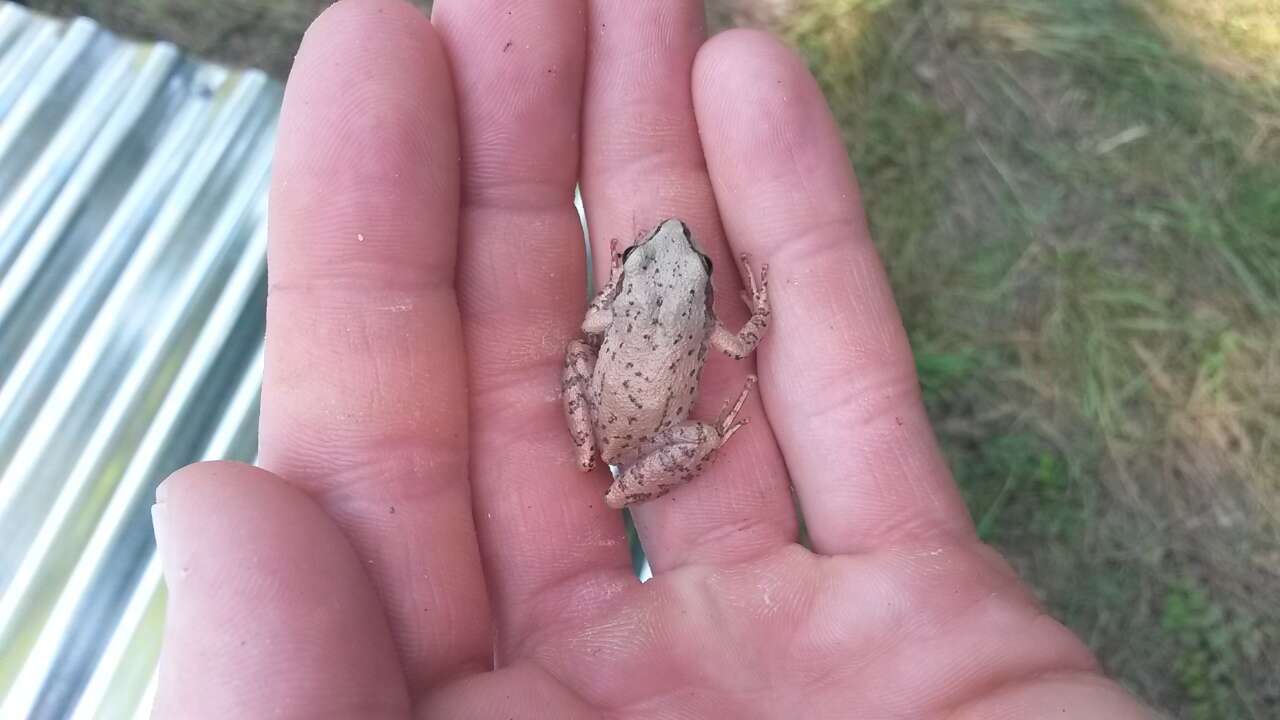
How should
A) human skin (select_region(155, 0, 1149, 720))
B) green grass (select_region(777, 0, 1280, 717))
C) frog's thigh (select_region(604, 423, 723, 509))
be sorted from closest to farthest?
human skin (select_region(155, 0, 1149, 720)) < frog's thigh (select_region(604, 423, 723, 509)) < green grass (select_region(777, 0, 1280, 717))

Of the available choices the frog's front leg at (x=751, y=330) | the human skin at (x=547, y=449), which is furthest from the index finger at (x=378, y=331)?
the frog's front leg at (x=751, y=330)

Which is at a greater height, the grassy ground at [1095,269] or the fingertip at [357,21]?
the fingertip at [357,21]

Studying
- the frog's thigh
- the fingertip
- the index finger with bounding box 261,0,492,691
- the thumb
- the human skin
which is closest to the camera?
the thumb

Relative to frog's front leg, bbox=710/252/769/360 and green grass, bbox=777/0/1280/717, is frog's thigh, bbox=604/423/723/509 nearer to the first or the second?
frog's front leg, bbox=710/252/769/360

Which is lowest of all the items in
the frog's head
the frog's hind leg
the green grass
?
the green grass

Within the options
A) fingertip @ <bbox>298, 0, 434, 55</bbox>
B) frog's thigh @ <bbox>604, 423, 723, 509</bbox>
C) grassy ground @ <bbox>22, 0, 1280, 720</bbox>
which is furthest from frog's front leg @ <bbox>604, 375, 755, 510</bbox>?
fingertip @ <bbox>298, 0, 434, 55</bbox>

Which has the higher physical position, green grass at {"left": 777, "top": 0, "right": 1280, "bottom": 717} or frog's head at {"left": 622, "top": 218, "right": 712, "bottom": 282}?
frog's head at {"left": 622, "top": 218, "right": 712, "bottom": 282}

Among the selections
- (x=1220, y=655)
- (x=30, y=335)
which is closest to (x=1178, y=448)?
(x=1220, y=655)

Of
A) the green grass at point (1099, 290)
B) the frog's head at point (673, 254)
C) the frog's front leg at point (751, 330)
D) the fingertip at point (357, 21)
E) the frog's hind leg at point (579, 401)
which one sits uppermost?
the fingertip at point (357, 21)

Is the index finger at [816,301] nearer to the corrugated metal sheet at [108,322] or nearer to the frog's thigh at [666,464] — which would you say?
the frog's thigh at [666,464]
